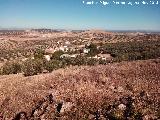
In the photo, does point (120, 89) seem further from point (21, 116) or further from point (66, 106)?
point (21, 116)

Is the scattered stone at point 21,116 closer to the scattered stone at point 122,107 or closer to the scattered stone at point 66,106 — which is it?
the scattered stone at point 66,106

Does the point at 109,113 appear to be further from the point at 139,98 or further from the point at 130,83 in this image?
the point at 130,83

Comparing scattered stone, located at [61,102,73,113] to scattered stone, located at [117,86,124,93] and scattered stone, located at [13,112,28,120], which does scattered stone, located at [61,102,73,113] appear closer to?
scattered stone, located at [13,112,28,120]

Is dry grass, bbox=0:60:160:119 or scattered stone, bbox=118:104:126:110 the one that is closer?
scattered stone, bbox=118:104:126:110

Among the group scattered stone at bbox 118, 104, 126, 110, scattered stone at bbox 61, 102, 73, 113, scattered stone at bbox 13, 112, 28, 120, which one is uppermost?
scattered stone at bbox 118, 104, 126, 110

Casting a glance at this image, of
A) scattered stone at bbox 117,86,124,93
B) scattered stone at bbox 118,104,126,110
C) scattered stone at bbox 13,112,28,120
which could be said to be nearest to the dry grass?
scattered stone at bbox 117,86,124,93

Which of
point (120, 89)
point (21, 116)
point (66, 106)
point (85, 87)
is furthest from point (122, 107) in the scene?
point (21, 116)

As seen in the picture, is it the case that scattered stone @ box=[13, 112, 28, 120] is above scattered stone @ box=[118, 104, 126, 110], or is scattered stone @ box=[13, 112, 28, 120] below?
below

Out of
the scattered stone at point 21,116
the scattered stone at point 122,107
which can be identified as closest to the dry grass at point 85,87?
the scattered stone at point 21,116

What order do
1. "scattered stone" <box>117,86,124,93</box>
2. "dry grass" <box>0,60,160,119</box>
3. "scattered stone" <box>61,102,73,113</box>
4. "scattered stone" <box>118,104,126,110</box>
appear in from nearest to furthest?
"scattered stone" <box>118,104,126,110</box>, "scattered stone" <box>61,102,73,113</box>, "dry grass" <box>0,60,160,119</box>, "scattered stone" <box>117,86,124,93</box>
